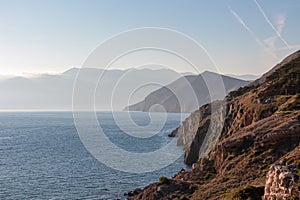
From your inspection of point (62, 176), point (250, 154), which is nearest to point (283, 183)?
point (250, 154)

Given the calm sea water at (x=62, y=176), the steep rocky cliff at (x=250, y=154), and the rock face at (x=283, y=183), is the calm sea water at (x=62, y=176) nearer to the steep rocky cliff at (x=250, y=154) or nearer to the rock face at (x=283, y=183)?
the steep rocky cliff at (x=250, y=154)

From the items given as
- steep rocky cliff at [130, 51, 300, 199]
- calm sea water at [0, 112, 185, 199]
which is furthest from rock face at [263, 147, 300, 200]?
calm sea water at [0, 112, 185, 199]

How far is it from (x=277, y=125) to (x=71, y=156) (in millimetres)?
69173

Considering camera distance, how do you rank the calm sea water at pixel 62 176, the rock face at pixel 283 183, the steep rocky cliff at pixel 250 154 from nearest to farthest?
the rock face at pixel 283 183, the steep rocky cliff at pixel 250 154, the calm sea water at pixel 62 176

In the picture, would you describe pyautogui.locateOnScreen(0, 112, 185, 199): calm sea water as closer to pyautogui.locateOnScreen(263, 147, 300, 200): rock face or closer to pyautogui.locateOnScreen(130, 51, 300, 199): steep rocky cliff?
pyautogui.locateOnScreen(130, 51, 300, 199): steep rocky cliff

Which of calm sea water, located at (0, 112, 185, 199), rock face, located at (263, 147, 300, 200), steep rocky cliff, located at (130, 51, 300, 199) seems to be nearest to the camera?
rock face, located at (263, 147, 300, 200)

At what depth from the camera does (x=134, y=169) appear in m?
88.2

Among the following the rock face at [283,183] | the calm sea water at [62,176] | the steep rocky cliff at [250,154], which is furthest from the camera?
the calm sea water at [62,176]

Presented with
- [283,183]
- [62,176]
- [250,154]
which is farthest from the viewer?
[62,176]

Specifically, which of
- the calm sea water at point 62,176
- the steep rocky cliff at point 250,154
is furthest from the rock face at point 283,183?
the calm sea water at point 62,176

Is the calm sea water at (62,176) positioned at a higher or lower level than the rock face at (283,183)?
lower

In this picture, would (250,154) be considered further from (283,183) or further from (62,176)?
(62,176)

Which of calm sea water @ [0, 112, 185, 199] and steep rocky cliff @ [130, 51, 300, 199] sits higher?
steep rocky cliff @ [130, 51, 300, 199]

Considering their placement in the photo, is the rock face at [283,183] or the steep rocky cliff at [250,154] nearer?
the rock face at [283,183]
